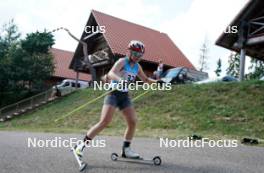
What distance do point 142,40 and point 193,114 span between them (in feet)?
68.9

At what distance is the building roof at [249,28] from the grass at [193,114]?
3.06 m

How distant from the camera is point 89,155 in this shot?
21.5ft

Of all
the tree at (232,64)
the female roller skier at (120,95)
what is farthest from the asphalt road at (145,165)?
the tree at (232,64)

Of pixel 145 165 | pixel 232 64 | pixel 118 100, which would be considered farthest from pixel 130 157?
pixel 232 64

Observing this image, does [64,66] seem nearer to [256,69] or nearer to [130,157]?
[256,69]

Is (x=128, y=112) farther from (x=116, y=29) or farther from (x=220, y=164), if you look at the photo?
(x=116, y=29)

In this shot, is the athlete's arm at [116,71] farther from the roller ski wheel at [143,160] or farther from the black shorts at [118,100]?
the roller ski wheel at [143,160]

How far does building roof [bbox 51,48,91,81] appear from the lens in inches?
1756

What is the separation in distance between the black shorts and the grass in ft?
18.8

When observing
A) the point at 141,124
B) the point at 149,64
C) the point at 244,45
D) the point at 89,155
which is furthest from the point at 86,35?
the point at 89,155

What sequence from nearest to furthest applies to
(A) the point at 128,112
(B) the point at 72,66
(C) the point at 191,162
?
(A) the point at 128,112 < (C) the point at 191,162 < (B) the point at 72,66

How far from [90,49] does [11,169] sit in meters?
32.6

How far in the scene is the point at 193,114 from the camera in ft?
48.4

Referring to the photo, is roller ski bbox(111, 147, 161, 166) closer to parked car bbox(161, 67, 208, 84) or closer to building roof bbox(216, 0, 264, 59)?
building roof bbox(216, 0, 264, 59)
